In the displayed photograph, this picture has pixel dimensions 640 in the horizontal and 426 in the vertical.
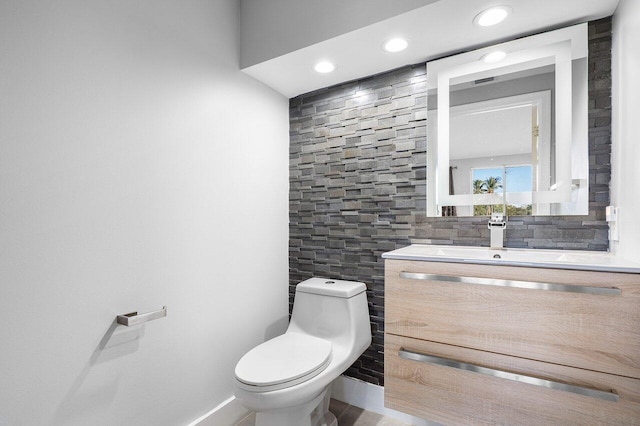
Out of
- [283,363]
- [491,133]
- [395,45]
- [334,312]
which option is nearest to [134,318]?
[283,363]

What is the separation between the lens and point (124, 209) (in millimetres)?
1278

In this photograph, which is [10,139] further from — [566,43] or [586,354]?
[566,43]

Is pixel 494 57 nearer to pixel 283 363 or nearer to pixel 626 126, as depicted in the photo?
pixel 626 126

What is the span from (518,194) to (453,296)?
684 millimetres

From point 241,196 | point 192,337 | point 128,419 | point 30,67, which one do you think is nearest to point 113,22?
point 30,67

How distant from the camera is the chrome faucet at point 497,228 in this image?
1546 mm

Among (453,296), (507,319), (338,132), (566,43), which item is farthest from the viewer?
(338,132)

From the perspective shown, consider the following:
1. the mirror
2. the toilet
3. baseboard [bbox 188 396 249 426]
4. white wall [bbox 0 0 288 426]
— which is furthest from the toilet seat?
the mirror

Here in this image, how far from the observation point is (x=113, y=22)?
1.25m

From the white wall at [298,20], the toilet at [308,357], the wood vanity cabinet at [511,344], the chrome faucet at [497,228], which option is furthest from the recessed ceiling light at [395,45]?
the toilet at [308,357]

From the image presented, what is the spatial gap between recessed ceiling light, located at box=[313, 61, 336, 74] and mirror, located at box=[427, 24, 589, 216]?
0.56 metres

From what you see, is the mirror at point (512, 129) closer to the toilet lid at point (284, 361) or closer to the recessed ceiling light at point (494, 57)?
the recessed ceiling light at point (494, 57)

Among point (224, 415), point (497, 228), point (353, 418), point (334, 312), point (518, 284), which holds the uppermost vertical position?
point (497, 228)

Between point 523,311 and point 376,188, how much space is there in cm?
100
